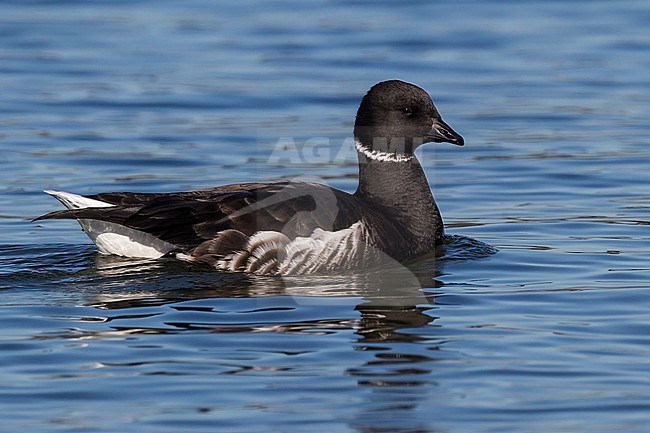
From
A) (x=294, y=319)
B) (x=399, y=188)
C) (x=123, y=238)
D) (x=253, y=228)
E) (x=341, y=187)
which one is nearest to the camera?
(x=294, y=319)

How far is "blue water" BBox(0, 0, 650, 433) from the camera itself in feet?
25.6

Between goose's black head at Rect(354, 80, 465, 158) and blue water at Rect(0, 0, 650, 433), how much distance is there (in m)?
1.03

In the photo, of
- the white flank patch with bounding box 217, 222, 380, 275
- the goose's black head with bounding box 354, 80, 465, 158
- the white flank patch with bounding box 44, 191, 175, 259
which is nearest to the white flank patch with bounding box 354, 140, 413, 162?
the goose's black head with bounding box 354, 80, 465, 158

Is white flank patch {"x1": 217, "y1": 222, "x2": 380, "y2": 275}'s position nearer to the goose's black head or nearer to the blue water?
the blue water

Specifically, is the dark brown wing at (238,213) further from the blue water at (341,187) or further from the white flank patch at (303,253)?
the blue water at (341,187)

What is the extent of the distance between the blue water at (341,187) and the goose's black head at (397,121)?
40.4 inches

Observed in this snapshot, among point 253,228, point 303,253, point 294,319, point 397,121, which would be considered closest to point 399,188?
point 397,121

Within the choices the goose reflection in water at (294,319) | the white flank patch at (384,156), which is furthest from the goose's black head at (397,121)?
the goose reflection in water at (294,319)

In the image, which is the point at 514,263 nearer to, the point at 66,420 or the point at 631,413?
the point at 631,413

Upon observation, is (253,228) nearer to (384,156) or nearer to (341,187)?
(384,156)

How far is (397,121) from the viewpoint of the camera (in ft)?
38.8

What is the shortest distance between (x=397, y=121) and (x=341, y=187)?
282 cm

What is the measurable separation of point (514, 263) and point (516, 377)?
340cm

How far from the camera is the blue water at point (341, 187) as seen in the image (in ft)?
25.6
